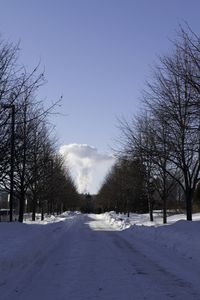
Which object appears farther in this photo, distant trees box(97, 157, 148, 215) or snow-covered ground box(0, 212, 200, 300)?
distant trees box(97, 157, 148, 215)

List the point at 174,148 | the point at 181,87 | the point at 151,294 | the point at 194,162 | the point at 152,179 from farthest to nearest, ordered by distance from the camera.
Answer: the point at 152,179
the point at 194,162
the point at 174,148
the point at 181,87
the point at 151,294

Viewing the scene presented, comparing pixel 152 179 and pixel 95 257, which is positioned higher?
pixel 152 179

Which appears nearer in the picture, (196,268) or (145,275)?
(145,275)

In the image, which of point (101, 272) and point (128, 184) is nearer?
point (101, 272)

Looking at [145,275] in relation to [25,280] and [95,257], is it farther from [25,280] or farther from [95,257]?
[95,257]

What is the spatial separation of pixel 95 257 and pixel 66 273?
4292 mm

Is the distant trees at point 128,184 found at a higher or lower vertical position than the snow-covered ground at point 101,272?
higher

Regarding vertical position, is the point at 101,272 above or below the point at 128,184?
below

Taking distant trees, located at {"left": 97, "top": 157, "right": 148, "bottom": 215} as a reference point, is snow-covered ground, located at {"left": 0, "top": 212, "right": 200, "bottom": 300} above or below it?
below

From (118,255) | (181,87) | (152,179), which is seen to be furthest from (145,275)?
(152,179)

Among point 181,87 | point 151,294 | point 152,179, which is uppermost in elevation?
point 181,87

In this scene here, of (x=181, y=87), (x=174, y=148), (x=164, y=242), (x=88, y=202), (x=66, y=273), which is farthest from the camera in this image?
(x=88, y=202)

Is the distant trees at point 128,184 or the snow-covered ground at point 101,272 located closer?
the snow-covered ground at point 101,272

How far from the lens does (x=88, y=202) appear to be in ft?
578
